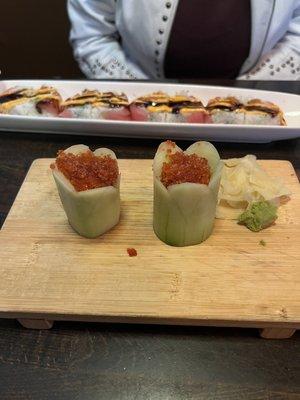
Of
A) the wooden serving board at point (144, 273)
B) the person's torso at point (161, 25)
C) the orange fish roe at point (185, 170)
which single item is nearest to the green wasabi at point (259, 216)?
the wooden serving board at point (144, 273)

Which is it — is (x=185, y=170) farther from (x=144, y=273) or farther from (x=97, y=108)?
(x=97, y=108)

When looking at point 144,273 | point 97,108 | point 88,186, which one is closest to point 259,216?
point 144,273

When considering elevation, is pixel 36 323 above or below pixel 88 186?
below

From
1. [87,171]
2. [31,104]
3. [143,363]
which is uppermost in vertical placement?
[87,171]

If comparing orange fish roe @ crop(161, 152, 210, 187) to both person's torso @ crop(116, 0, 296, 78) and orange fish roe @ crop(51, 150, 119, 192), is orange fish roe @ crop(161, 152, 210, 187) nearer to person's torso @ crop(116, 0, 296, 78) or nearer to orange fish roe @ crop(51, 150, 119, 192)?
orange fish roe @ crop(51, 150, 119, 192)

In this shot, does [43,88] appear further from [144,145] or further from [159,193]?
[159,193]

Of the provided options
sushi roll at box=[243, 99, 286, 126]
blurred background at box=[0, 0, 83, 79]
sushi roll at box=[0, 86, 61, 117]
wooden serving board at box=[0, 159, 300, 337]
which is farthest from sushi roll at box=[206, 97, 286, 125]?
blurred background at box=[0, 0, 83, 79]
